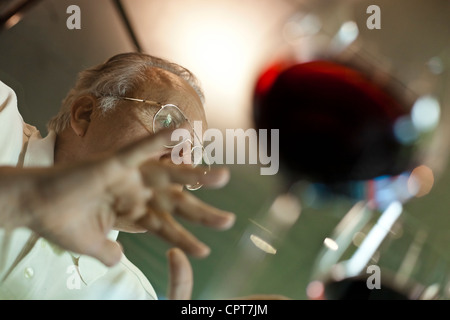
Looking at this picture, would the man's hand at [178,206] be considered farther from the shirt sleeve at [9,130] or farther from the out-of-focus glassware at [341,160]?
the shirt sleeve at [9,130]

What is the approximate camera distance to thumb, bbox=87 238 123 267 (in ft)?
1.01

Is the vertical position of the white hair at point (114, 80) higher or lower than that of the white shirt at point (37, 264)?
higher

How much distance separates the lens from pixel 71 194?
10.8 inches

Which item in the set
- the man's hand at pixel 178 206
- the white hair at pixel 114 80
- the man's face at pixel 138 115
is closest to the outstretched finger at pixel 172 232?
the man's hand at pixel 178 206

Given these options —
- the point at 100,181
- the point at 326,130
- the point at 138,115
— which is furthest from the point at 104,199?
the point at 138,115

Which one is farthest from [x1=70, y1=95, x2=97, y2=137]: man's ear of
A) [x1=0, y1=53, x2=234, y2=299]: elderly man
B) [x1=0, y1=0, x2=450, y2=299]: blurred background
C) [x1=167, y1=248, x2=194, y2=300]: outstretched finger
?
[x1=167, y1=248, x2=194, y2=300]: outstretched finger

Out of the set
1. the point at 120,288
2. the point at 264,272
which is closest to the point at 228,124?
the point at 120,288

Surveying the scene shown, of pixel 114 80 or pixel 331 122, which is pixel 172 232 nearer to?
pixel 331 122

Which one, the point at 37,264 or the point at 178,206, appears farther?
the point at 37,264

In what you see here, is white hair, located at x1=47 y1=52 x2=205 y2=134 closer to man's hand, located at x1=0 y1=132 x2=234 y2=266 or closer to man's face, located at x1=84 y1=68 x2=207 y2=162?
man's face, located at x1=84 y1=68 x2=207 y2=162

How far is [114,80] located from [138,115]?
8 centimetres

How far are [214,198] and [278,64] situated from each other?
356mm

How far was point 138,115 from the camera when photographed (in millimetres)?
614

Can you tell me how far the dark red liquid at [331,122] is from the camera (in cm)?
43
